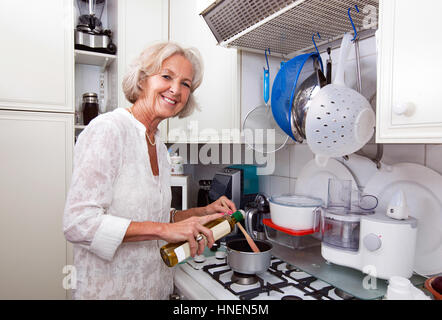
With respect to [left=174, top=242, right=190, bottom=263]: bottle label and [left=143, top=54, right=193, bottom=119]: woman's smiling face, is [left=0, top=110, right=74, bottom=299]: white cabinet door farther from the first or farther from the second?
[left=174, top=242, right=190, bottom=263]: bottle label

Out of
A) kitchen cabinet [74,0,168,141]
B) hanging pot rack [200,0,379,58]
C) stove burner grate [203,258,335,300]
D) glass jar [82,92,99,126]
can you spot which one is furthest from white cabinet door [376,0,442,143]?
glass jar [82,92,99,126]

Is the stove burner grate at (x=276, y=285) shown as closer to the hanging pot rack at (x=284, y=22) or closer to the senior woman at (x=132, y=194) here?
the senior woman at (x=132, y=194)

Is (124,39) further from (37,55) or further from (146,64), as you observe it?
(146,64)

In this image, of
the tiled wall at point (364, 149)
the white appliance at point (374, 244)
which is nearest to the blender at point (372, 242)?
the white appliance at point (374, 244)

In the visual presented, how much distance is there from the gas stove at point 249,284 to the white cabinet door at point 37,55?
103cm

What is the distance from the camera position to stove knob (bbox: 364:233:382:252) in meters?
0.82

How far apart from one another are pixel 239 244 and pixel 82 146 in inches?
23.2

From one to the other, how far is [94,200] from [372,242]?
2.40 ft

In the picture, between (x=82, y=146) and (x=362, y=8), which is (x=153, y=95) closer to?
(x=82, y=146)

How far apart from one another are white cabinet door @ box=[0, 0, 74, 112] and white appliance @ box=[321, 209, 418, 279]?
133 centimetres

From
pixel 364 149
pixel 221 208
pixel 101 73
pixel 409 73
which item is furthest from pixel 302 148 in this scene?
pixel 101 73

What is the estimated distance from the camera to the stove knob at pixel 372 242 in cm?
82

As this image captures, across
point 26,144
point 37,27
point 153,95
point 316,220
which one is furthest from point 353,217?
point 37,27

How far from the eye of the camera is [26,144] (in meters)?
1.44
